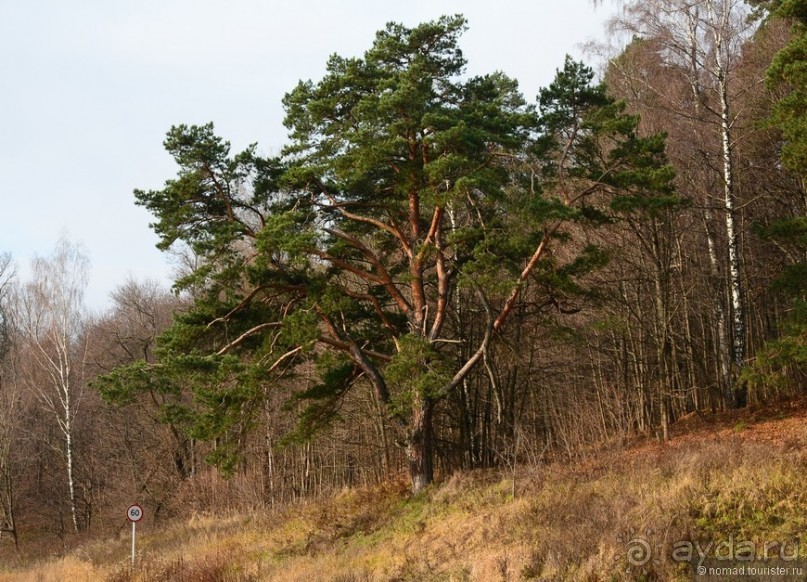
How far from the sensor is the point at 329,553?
13539 millimetres

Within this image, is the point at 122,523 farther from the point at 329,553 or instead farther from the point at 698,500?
the point at 698,500

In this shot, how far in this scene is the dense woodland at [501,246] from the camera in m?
14.9

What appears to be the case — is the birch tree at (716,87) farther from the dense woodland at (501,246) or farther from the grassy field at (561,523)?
the grassy field at (561,523)

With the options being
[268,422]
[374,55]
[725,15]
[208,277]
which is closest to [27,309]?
[268,422]

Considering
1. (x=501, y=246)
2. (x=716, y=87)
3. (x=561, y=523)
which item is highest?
(x=716, y=87)

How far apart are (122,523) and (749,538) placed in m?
23.8

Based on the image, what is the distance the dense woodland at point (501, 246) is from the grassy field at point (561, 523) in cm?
121

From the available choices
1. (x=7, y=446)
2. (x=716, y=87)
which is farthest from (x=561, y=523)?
(x=7, y=446)

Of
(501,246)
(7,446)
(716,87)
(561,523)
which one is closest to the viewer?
(561,523)

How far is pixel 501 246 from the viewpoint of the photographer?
50.5 ft

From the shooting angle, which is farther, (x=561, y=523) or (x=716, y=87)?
(x=716, y=87)

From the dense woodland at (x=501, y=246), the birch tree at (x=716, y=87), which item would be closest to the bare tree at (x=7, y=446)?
the dense woodland at (x=501, y=246)

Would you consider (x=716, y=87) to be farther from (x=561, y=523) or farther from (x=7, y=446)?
(x=7, y=446)

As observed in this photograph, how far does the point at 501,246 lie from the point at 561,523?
626 cm
